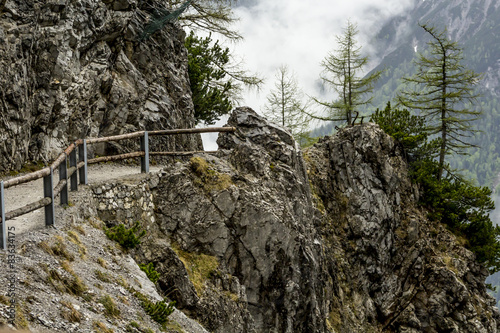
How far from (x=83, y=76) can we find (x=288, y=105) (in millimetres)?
20860

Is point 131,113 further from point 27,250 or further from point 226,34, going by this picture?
point 27,250

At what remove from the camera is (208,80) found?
1125 inches

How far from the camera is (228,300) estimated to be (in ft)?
37.7

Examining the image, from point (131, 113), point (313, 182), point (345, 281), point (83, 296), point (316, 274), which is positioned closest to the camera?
point (83, 296)

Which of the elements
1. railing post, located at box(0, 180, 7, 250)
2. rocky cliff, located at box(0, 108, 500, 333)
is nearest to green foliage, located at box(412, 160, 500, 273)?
rocky cliff, located at box(0, 108, 500, 333)

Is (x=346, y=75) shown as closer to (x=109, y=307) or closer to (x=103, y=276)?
(x=103, y=276)

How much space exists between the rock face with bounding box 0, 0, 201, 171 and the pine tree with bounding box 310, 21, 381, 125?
44.4ft

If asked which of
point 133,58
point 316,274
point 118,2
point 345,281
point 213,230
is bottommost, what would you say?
point 345,281

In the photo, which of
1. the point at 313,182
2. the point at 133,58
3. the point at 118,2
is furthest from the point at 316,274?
the point at 118,2

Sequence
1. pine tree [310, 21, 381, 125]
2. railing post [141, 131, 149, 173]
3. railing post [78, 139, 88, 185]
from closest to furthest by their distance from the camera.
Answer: railing post [78, 139, 88, 185], railing post [141, 131, 149, 173], pine tree [310, 21, 381, 125]

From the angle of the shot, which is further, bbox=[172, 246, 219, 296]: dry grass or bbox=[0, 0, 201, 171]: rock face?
bbox=[0, 0, 201, 171]: rock face

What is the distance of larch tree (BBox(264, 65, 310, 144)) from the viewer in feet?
116

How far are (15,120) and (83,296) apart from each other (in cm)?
934

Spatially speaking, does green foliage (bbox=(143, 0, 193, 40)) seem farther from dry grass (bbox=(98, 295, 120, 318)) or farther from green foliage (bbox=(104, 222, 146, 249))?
dry grass (bbox=(98, 295, 120, 318))
